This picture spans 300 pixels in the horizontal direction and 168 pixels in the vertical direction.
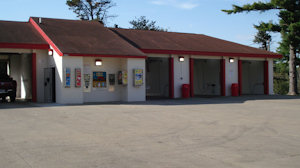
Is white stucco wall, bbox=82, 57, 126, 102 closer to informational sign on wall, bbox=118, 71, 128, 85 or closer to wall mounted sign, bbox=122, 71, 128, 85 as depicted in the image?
informational sign on wall, bbox=118, 71, 128, 85

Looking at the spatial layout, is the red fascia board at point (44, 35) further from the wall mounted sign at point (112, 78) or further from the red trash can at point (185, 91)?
the red trash can at point (185, 91)

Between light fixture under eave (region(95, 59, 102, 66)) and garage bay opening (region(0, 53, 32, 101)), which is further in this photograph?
garage bay opening (region(0, 53, 32, 101))

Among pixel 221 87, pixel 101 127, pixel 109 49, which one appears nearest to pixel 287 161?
pixel 101 127

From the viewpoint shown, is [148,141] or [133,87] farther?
[133,87]

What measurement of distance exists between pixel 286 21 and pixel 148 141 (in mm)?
24734

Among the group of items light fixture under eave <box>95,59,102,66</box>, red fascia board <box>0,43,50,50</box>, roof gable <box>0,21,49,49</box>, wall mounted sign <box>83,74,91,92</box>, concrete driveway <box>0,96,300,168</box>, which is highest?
roof gable <box>0,21,49,49</box>

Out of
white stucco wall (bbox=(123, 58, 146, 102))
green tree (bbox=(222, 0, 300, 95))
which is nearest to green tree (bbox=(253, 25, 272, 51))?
green tree (bbox=(222, 0, 300, 95))

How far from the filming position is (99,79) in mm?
19453

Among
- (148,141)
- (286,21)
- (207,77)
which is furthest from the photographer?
(286,21)

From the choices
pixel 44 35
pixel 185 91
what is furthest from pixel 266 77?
pixel 44 35

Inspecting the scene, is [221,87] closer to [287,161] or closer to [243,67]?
[243,67]

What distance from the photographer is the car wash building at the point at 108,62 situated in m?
18.4

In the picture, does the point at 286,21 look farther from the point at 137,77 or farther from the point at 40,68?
the point at 40,68

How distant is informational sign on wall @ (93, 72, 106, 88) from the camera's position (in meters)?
19.3
